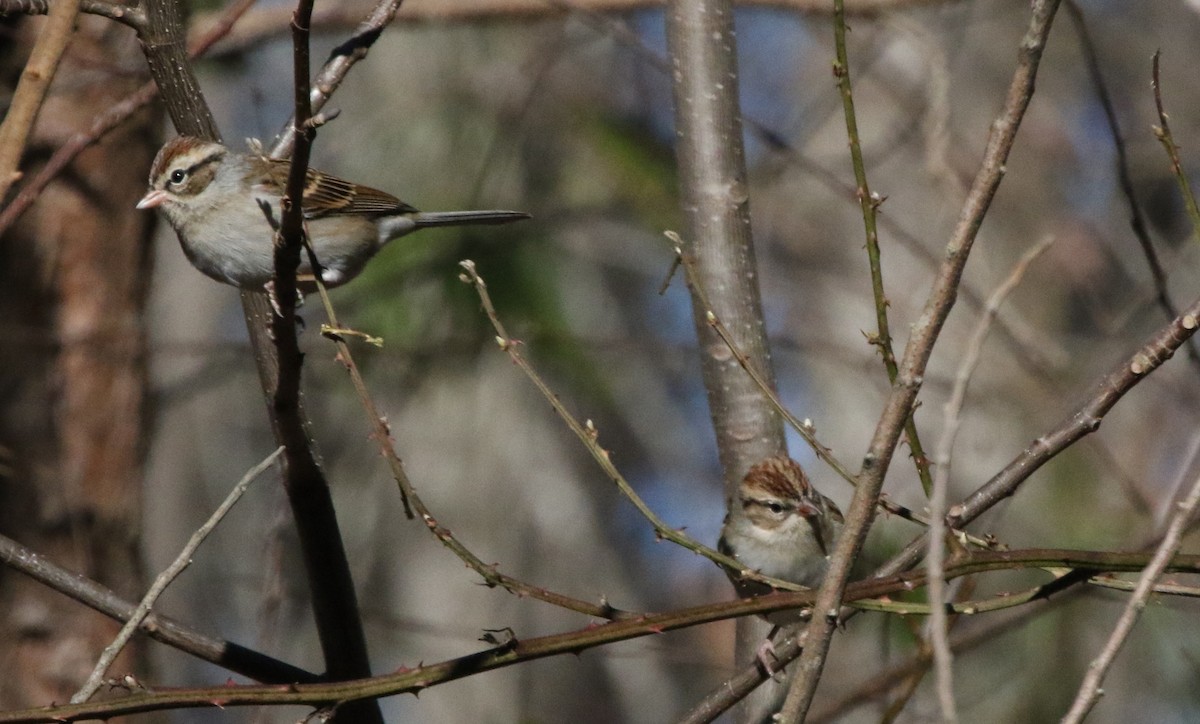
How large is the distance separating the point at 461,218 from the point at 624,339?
10.8ft

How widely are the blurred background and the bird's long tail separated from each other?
2545 mm

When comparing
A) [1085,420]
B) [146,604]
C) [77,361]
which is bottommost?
Result: [146,604]

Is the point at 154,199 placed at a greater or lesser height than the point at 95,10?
greater

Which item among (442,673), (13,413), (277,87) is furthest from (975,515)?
(277,87)

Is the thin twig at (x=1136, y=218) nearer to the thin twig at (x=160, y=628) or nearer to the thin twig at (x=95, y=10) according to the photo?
the thin twig at (x=160, y=628)

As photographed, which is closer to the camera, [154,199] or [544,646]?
[544,646]

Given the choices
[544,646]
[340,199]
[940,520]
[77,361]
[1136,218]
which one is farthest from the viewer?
[77,361]

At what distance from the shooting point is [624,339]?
7508 mm

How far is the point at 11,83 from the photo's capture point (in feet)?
17.1

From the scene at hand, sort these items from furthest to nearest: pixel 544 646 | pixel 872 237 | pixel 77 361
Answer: pixel 77 361
pixel 872 237
pixel 544 646

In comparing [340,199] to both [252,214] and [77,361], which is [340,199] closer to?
[252,214]

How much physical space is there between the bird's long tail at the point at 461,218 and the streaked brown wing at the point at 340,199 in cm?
6

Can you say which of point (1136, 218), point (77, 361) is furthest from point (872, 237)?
point (77, 361)

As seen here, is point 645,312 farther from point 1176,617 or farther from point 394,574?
point 1176,617
